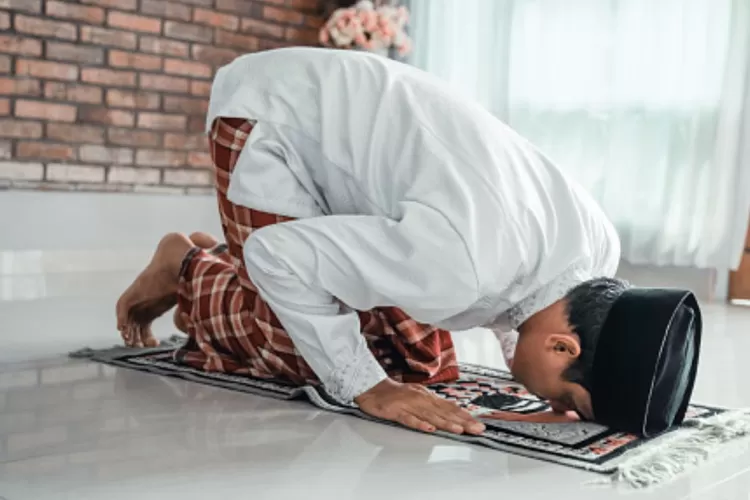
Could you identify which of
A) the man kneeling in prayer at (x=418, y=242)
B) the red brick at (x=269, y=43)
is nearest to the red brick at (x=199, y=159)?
the red brick at (x=269, y=43)

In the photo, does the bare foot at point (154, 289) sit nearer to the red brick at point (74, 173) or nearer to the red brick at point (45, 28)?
the red brick at point (74, 173)

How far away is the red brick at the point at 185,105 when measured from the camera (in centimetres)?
474

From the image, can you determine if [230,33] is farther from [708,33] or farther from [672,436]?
[672,436]

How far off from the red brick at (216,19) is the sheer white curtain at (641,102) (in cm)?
117

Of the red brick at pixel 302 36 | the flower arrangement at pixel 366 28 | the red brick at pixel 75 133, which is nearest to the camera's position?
the red brick at pixel 75 133

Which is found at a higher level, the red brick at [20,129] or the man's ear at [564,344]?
the red brick at [20,129]

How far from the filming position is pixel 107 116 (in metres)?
4.50

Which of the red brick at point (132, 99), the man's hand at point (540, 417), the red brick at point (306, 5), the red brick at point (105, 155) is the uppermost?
the red brick at point (306, 5)

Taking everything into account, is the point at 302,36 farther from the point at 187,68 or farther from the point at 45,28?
the point at 45,28

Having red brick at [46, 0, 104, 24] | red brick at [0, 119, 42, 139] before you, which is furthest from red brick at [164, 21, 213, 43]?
red brick at [0, 119, 42, 139]

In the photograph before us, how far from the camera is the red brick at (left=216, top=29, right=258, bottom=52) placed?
16.2 ft

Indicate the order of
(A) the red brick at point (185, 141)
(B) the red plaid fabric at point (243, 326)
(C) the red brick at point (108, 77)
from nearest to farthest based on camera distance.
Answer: (B) the red plaid fabric at point (243, 326), (C) the red brick at point (108, 77), (A) the red brick at point (185, 141)

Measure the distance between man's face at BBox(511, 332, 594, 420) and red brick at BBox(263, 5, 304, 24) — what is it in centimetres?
373

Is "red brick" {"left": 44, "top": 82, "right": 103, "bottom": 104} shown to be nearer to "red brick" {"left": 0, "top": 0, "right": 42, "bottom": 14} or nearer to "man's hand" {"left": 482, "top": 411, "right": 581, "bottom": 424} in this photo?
"red brick" {"left": 0, "top": 0, "right": 42, "bottom": 14}
